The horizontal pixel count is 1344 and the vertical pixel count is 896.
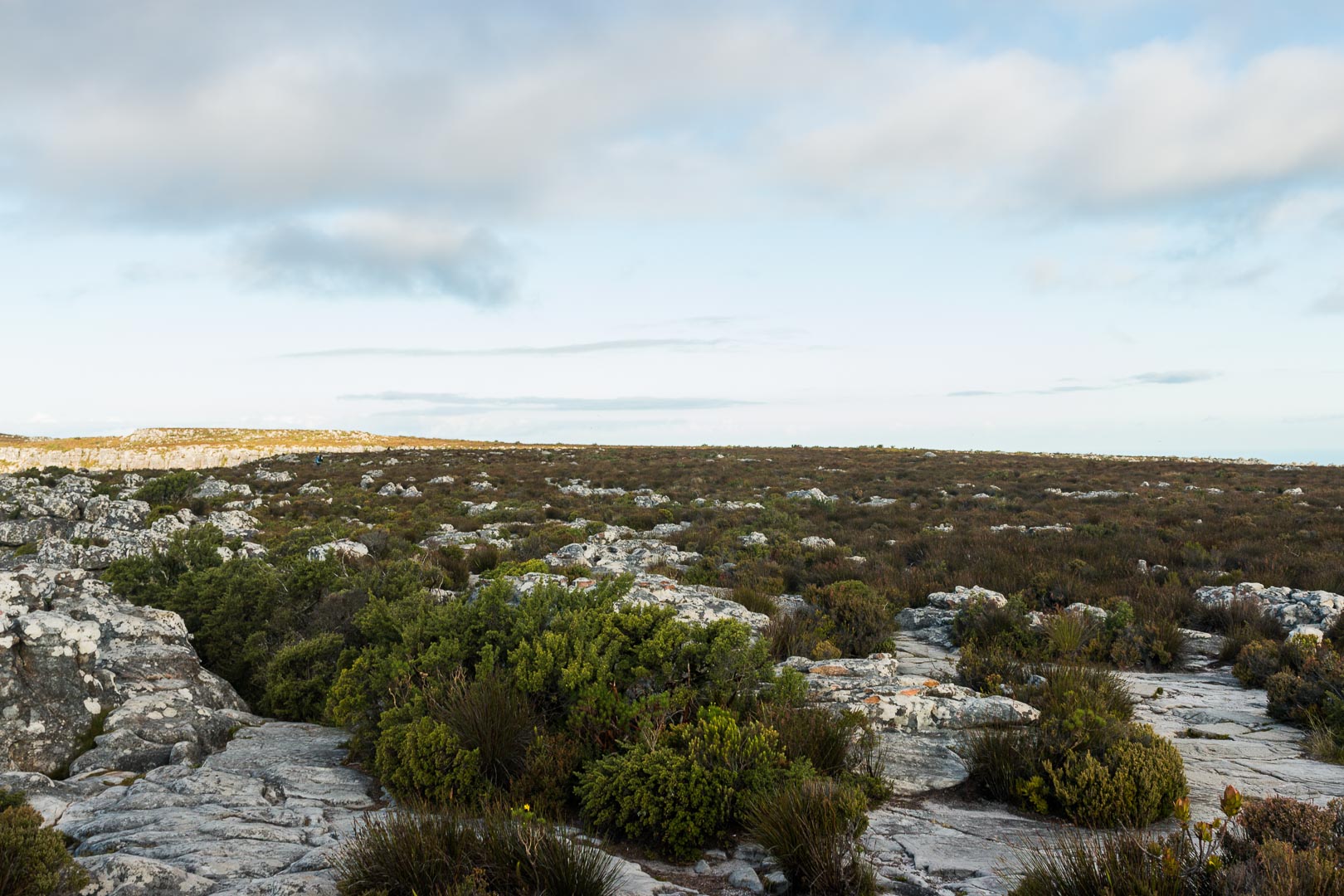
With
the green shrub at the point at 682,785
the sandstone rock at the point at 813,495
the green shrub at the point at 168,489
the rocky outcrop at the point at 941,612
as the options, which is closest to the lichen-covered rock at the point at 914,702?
the green shrub at the point at 682,785

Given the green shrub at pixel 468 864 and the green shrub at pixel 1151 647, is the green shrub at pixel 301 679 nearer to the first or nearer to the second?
the green shrub at pixel 468 864

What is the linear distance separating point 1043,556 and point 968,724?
10347 millimetres

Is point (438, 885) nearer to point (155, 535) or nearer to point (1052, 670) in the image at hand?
point (1052, 670)

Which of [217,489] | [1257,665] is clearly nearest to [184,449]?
[217,489]

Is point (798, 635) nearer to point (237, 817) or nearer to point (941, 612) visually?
point (941, 612)

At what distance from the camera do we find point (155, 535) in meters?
15.1

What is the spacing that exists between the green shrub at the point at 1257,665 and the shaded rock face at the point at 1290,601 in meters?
1.52

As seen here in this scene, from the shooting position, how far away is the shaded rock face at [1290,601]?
33.1ft

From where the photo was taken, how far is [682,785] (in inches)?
180

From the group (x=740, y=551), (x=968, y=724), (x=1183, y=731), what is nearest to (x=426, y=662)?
(x=968, y=724)

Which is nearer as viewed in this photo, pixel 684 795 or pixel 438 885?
pixel 438 885

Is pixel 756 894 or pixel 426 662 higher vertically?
pixel 426 662

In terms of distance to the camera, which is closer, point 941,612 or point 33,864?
point 33,864

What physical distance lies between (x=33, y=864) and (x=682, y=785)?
3.31 meters
